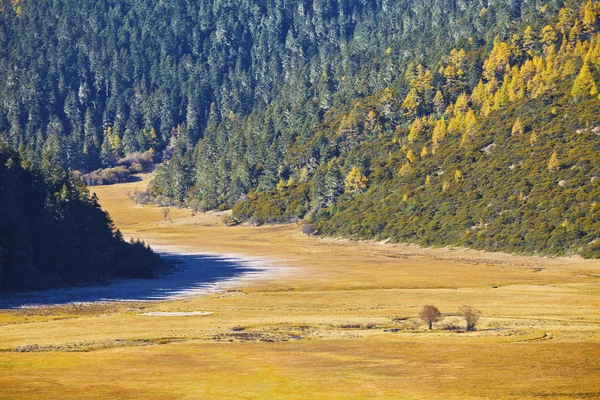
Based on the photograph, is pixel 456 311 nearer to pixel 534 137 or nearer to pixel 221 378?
pixel 221 378

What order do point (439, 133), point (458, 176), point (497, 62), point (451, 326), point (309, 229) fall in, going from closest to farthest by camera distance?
1. point (451, 326)
2. point (458, 176)
3. point (309, 229)
4. point (439, 133)
5. point (497, 62)

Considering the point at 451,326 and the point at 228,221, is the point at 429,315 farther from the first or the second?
the point at 228,221

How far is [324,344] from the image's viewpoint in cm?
4944

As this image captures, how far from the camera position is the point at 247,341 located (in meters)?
51.0

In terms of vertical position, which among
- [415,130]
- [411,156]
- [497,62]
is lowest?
[411,156]

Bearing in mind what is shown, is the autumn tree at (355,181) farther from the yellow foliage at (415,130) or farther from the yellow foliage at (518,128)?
the yellow foliage at (518,128)

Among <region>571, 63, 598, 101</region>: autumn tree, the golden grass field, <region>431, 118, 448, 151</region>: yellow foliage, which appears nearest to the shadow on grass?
the golden grass field

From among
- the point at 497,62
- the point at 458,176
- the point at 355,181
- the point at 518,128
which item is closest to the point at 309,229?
the point at 355,181

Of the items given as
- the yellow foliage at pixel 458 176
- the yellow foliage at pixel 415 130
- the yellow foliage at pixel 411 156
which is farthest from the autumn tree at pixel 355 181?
the yellow foliage at pixel 458 176

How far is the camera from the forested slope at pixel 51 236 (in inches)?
3339

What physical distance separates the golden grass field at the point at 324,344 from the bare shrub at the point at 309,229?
72.4 metres

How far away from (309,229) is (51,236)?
83.2 meters

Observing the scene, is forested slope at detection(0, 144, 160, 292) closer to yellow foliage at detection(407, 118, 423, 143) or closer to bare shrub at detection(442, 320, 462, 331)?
bare shrub at detection(442, 320, 462, 331)

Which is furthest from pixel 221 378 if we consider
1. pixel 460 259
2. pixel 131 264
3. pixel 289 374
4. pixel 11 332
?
pixel 460 259
